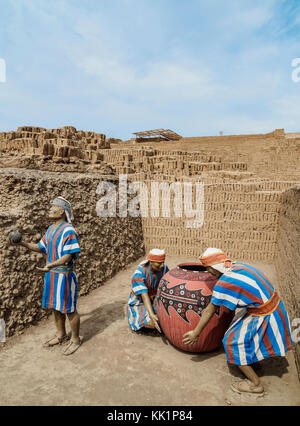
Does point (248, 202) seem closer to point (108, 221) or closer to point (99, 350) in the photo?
point (108, 221)

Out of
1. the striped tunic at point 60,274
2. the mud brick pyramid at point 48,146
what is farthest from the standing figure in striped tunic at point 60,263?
the mud brick pyramid at point 48,146

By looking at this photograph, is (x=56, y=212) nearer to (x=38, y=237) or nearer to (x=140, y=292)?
(x=38, y=237)

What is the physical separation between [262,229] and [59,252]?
16.0 feet

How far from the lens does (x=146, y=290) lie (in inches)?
119

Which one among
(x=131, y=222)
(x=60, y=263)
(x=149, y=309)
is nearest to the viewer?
(x=60, y=263)

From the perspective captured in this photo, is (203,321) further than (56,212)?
No

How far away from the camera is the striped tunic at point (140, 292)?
3071mm

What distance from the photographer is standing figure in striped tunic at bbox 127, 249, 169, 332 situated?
3016 millimetres

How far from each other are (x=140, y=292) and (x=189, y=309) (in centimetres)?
64

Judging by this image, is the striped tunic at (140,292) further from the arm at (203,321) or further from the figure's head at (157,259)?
the arm at (203,321)

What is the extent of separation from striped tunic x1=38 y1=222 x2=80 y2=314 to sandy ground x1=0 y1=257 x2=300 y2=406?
1.86 ft

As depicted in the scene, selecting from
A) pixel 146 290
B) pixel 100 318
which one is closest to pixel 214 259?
pixel 146 290

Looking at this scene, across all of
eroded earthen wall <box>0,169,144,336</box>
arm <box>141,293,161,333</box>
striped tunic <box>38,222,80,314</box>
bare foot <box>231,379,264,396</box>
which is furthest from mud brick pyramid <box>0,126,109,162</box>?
bare foot <box>231,379,264,396</box>

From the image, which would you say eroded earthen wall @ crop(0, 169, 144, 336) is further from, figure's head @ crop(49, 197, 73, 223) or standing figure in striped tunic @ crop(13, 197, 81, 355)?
figure's head @ crop(49, 197, 73, 223)
